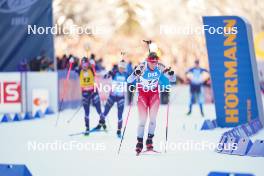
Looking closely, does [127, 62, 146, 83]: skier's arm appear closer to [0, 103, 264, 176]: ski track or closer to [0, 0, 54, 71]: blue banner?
[0, 103, 264, 176]: ski track

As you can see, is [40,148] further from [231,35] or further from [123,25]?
[123,25]

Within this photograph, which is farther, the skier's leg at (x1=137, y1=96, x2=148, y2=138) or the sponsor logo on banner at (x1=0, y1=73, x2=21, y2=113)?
the sponsor logo on banner at (x1=0, y1=73, x2=21, y2=113)

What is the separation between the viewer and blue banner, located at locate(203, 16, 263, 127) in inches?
601

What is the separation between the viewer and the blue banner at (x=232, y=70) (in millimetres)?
15258

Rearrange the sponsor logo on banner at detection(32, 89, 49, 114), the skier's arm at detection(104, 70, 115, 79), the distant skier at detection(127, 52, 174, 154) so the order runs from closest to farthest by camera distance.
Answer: the distant skier at detection(127, 52, 174, 154)
the skier's arm at detection(104, 70, 115, 79)
the sponsor logo on banner at detection(32, 89, 49, 114)

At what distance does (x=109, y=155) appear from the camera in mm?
10453

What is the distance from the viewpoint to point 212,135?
13812 millimetres

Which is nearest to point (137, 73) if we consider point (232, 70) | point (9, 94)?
point (232, 70)

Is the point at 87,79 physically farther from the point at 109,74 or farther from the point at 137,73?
the point at 137,73

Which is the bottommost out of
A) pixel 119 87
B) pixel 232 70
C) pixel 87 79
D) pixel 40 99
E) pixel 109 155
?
pixel 109 155

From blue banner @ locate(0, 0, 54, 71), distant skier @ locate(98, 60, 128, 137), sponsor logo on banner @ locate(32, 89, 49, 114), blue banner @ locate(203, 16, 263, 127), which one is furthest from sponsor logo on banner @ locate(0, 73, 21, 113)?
distant skier @ locate(98, 60, 128, 137)

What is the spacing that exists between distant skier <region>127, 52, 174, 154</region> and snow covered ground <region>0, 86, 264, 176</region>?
0.49 metres

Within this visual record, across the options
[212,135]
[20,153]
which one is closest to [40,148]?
[20,153]

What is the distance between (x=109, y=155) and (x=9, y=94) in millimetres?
10645
